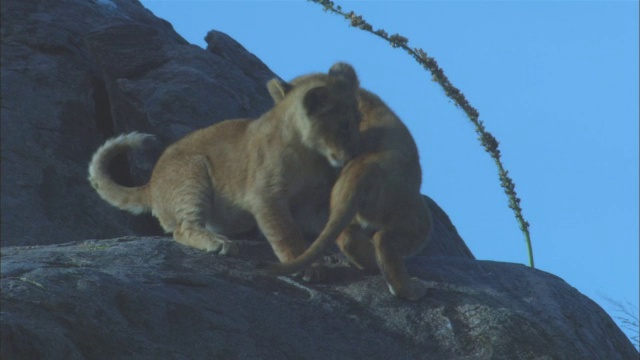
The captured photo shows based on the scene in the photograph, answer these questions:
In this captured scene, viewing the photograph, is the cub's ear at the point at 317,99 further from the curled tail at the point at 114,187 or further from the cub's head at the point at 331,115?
the curled tail at the point at 114,187

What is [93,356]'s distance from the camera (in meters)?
6.66

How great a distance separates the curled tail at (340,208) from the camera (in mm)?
7610

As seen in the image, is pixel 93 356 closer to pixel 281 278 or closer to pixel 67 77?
pixel 281 278

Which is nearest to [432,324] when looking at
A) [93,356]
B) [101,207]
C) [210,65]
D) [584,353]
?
[584,353]

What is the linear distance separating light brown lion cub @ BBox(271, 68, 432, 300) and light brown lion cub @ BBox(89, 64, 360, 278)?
0.22 m

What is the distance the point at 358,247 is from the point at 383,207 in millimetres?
396

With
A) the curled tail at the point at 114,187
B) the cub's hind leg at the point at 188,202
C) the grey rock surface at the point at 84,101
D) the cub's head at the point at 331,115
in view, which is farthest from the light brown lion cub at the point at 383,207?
the grey rock surface at the point at 84,101

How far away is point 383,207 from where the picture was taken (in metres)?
8.22

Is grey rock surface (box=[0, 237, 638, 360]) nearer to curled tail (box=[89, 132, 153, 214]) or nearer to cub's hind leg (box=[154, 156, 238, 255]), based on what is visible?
cub's hind leg (box=[154, 156, 238, 255])

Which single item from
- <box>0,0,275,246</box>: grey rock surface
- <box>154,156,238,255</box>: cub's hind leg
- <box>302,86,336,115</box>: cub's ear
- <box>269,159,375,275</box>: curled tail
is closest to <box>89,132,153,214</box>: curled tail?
<box>154,156,238,255</box>: cub's hind leg

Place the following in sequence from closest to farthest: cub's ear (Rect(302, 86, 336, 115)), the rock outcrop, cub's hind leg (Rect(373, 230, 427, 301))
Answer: the rock outcrop, cub's hind leg (Rect(373, 230, 427, 301)), cub's ear (Rect(302, 86, 336, 115))

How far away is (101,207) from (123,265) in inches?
132

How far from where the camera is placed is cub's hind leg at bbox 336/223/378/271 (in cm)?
840

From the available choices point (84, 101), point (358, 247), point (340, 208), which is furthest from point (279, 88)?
point (84, 101)
